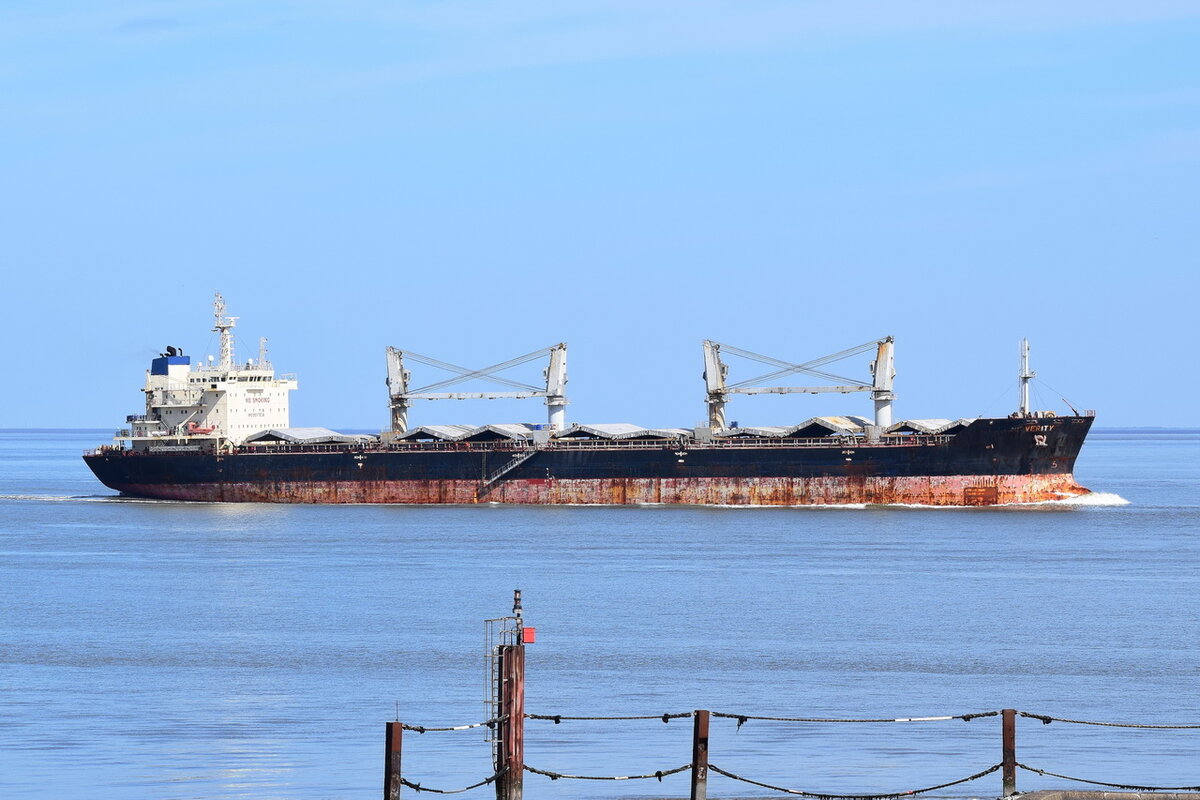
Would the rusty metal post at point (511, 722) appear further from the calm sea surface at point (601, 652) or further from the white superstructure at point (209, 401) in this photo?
the white superstructure at point (209, 401)

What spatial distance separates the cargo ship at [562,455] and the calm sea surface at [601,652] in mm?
4359

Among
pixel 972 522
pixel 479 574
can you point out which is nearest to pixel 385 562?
pixel 479 574

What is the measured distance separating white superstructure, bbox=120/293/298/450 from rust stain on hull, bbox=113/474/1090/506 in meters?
2.05

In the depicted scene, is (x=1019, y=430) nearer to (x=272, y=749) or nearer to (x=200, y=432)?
(x=200, y=432)

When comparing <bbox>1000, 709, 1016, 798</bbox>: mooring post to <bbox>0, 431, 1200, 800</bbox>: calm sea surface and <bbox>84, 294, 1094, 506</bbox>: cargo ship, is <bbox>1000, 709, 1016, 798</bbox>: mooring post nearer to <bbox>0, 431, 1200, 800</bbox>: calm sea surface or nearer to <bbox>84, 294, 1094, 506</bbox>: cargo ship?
<bbox>0, 431, 1200, 800</bbox>: calm sea surface

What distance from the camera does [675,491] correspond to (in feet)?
193

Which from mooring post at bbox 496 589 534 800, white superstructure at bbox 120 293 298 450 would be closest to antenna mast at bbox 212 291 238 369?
white superstructure at bbox 120 293 298 450

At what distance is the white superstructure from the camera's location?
6425 centimetres

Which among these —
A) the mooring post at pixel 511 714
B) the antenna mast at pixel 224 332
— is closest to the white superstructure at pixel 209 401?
Answer: the antenna mast at pixel 224 332

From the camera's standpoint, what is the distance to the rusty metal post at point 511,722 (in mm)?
16469

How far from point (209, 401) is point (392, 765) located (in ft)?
164

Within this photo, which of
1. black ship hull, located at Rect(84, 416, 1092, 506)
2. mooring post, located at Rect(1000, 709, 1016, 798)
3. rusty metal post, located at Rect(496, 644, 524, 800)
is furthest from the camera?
black ship hull, located at Rect(84, 416, 1092, 506)

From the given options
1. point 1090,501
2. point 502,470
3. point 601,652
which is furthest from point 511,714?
point 1090,501

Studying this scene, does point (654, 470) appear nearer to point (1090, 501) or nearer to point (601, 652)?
point (1090, 501)
